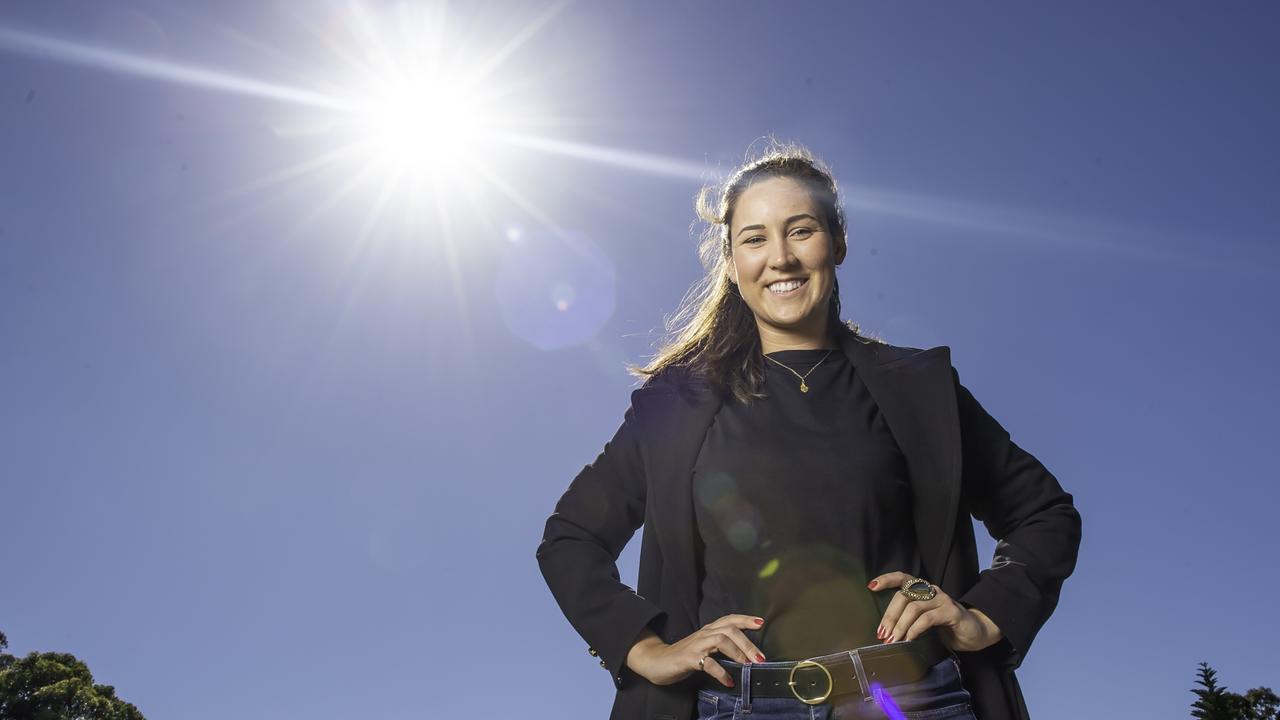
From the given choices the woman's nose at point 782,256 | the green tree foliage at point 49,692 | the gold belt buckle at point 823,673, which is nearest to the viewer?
the gold belt buckle at point 823,673

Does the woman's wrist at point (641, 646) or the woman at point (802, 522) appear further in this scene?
the woman's wrist at point (641, 646)

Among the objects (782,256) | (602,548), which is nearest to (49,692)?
(602,548)

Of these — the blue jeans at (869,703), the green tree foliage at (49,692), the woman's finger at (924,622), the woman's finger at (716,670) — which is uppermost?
the green tree foliage at (49,692)

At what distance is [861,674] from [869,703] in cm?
9

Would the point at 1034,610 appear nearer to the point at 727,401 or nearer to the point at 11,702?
the point at 727,401

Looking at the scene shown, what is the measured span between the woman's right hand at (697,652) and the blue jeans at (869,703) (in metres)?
0.06

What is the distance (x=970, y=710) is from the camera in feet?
9.06

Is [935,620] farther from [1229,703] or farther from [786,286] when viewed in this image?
[1229,703]

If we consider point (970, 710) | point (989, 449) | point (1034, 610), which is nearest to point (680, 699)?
point (970, 710)

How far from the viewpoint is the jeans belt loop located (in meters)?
2.60

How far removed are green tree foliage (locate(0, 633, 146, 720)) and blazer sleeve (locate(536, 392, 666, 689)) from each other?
33.2 metres

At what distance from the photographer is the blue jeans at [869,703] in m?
2.61

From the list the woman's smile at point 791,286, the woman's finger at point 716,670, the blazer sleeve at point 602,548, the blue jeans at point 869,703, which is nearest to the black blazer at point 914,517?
the blazer sleeve at point 602,548

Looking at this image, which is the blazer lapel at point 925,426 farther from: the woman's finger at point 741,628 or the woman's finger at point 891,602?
the woman's finger at point 741,628
